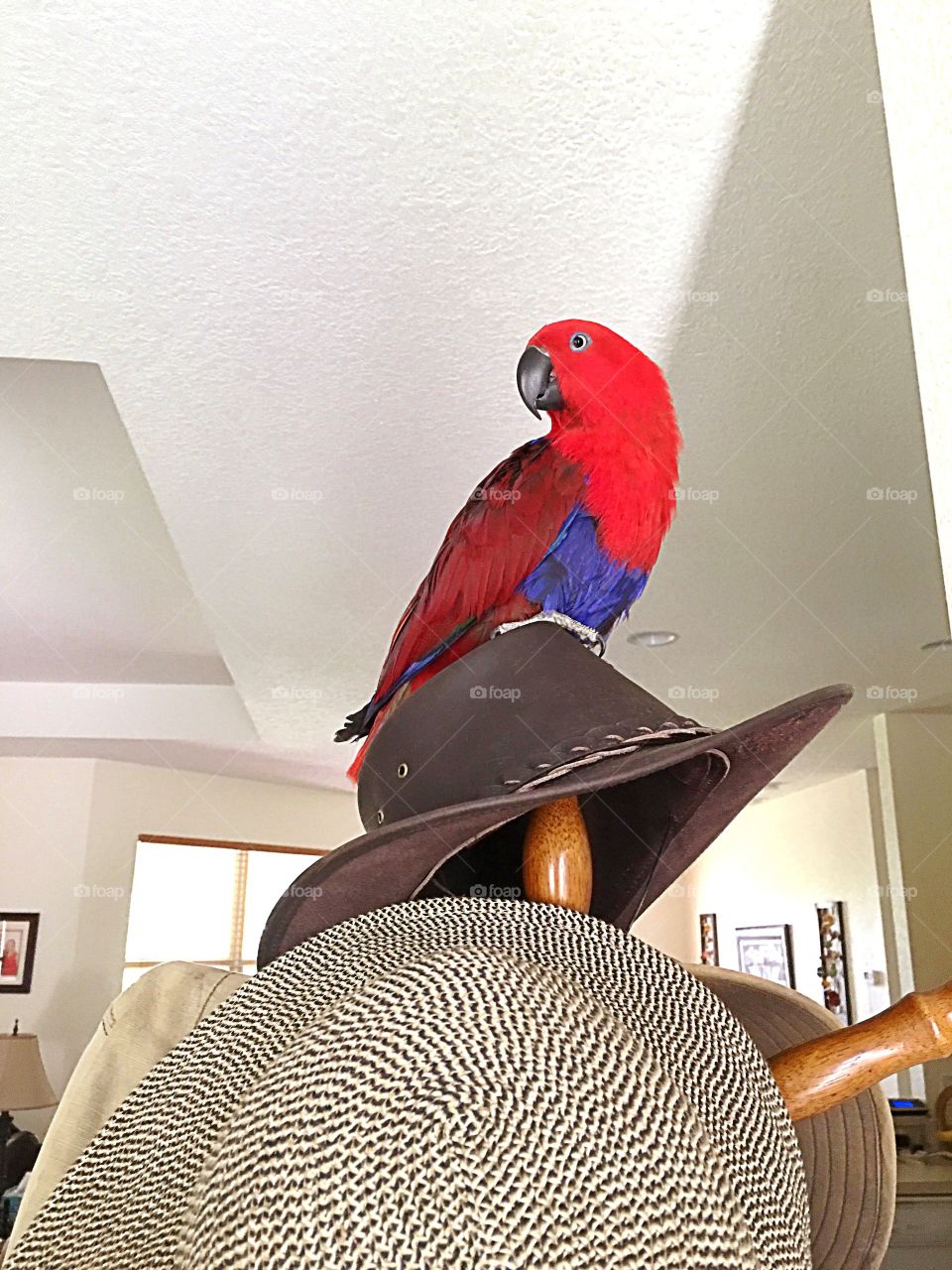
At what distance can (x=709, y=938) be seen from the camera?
5.86 metres

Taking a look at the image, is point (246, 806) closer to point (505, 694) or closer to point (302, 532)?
point (302, 532)

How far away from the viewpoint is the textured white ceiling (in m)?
0.89

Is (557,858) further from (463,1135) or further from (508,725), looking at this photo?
(463,1135)

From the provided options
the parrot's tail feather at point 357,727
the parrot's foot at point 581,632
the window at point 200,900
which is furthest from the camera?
the window at point 200,900

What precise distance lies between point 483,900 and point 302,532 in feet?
5.75

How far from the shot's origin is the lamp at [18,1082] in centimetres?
359

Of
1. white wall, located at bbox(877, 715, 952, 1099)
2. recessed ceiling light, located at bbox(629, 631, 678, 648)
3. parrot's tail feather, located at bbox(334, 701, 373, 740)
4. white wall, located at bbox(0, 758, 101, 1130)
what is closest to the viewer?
parrot's tail feather, located at bbox(334, 701, 373, 740)

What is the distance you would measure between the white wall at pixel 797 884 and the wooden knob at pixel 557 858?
359 cm

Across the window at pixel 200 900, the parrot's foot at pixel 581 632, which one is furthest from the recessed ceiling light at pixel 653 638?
the window at pixel 200 900

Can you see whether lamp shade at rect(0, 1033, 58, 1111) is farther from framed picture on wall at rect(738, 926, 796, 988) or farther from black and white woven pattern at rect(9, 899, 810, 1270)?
black and white woven pattern at rect(9, 899, 810, 1270)

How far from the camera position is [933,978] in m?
3.51

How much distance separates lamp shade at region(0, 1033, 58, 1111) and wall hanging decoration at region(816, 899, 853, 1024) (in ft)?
11.0

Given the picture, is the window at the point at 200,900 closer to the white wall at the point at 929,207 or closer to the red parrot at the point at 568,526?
the red parrot at the point at 568,526

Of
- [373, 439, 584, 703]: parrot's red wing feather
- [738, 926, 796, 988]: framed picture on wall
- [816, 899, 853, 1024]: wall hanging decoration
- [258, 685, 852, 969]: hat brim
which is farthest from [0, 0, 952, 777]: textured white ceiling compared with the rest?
[738, 926, 796, 988]: framed picture on wall
